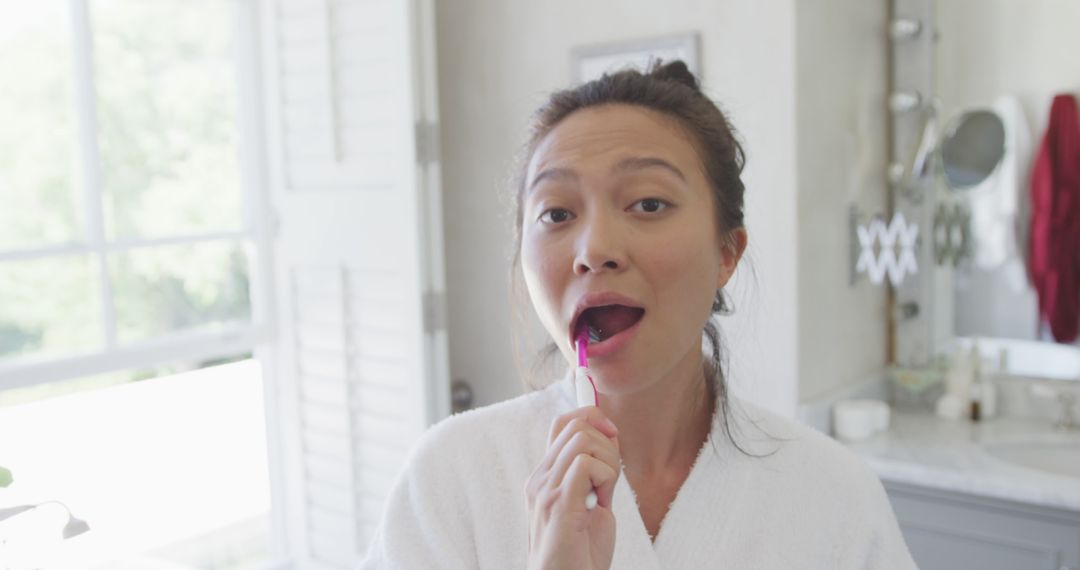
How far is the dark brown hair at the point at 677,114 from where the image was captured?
1019mm

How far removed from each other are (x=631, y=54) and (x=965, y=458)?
106cm

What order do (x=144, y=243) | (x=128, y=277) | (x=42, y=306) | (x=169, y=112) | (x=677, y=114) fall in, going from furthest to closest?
(x=42, y=306)
(x=169, y=112)
(x=128, y=277)
(x=144, y=243)
(x=677, y=114)

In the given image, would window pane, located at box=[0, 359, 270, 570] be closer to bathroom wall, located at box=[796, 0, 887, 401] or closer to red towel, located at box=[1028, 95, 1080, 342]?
bathroom wall, located at box=[796, 0, 887, 401]

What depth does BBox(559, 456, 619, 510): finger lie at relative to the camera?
741 millimetres

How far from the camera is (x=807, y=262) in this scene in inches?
77.2

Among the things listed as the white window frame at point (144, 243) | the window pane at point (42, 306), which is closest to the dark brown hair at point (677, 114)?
the white window frame at point (144, 243)

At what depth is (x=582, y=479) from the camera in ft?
2.43

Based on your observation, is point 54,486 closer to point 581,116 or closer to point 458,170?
point 458,170

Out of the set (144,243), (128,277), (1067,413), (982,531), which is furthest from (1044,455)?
(128,277)

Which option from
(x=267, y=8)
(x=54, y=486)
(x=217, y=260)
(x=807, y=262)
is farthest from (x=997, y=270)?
(x=54, y=486)

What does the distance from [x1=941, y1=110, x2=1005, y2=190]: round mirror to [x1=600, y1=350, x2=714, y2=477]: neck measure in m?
1.30

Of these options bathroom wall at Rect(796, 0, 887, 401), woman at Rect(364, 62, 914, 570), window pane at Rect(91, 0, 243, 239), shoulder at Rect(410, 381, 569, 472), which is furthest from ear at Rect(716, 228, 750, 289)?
window pane at Rect(91, 0, 243, 239)

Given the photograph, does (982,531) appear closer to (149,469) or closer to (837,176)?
(837,176)

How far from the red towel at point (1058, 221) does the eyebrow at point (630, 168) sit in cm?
140
